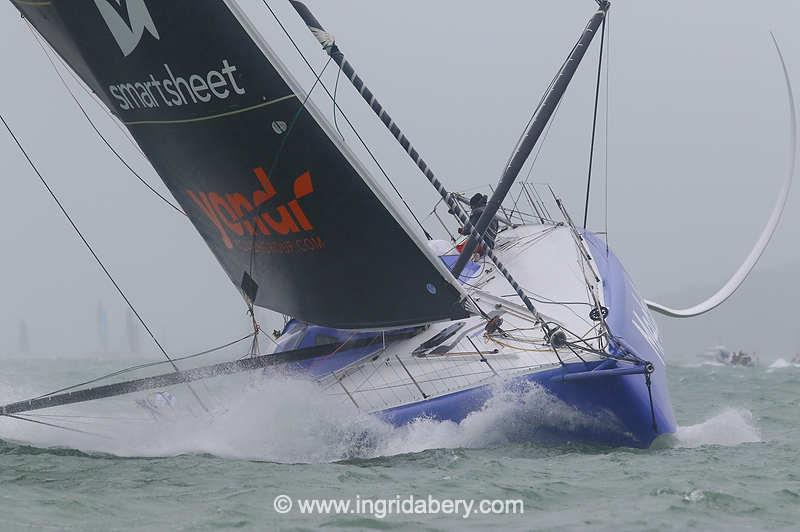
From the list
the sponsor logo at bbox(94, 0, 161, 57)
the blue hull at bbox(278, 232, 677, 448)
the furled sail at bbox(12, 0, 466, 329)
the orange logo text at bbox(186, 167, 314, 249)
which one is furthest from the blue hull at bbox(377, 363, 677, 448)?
the sponsor logo at bbox(94, 0, 161, 57)

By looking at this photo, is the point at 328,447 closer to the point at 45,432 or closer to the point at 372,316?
the point at 372,316

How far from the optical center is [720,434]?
1084cm

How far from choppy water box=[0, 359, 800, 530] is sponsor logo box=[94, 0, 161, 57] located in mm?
3181

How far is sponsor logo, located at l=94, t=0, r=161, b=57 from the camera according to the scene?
9.48 meters

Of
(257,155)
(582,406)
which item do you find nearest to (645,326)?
(582,406)

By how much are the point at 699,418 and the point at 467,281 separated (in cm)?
389

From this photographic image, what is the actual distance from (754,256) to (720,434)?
691 centimetres

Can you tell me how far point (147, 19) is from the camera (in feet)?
31.1

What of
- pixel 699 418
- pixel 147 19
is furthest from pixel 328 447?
pixel 699 418

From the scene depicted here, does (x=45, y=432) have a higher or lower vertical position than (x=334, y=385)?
higher

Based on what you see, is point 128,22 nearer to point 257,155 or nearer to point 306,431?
point 257,155

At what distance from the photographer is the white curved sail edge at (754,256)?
54.0 ft

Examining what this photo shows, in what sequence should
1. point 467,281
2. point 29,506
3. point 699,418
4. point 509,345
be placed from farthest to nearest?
point 699,418
point 467,281
point 509,345
point 29,506

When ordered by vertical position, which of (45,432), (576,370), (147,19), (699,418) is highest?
(147,19)
